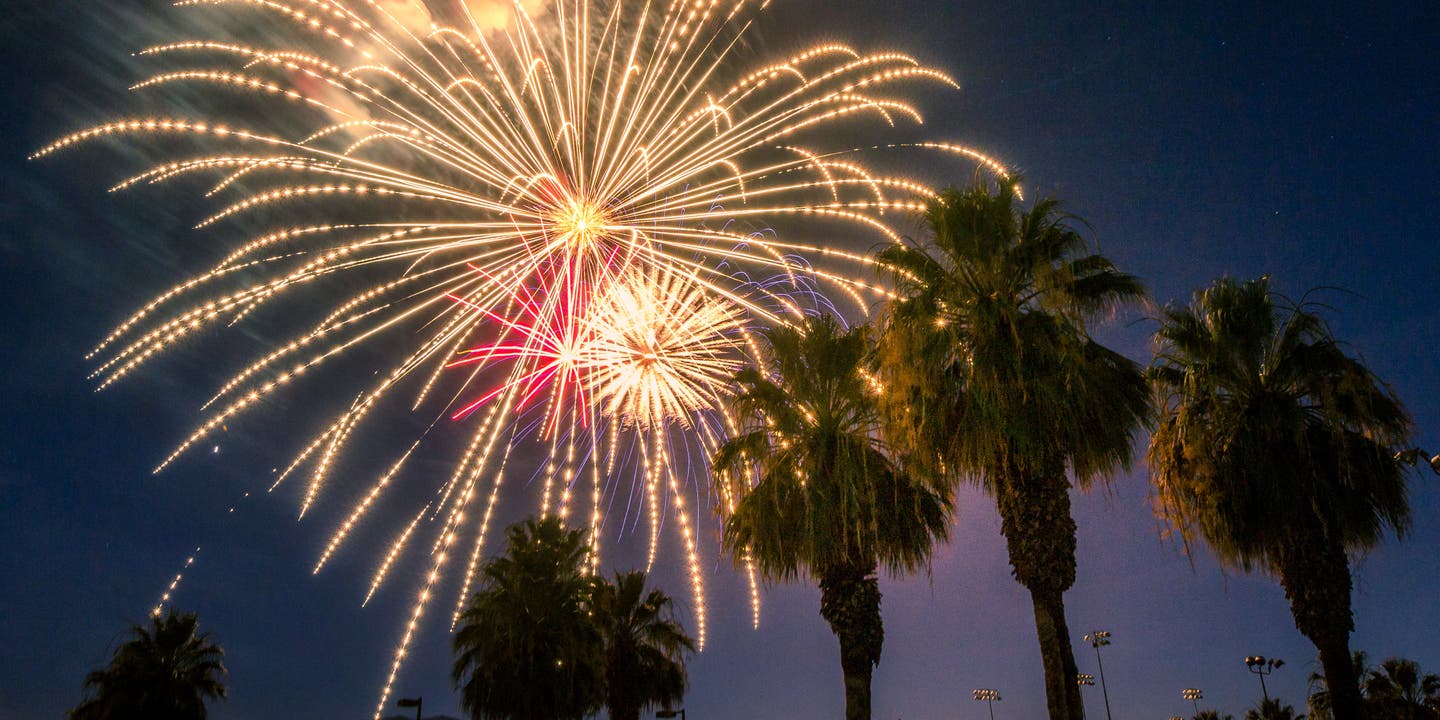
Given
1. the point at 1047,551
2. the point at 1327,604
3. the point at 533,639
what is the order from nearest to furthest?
the point at 1047,551
the point at 1327,604
the point at 533,639

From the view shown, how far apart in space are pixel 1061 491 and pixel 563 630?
17.6 meters

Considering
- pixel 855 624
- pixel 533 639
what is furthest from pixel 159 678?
pixel 855 624

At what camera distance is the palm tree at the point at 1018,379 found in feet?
49.5

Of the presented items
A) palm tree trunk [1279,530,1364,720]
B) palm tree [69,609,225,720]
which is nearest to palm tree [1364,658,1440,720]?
palm tree trunk [1279,530,1364,720]

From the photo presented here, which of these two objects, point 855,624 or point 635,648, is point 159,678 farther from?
point 855,624

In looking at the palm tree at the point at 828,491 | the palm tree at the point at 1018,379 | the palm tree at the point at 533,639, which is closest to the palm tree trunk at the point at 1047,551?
the palm tree at the point at 1018,379

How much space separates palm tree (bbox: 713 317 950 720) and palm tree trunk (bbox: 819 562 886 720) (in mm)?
19

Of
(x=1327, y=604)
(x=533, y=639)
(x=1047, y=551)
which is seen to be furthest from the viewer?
(x=533, y=639)

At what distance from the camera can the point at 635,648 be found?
3166 cm

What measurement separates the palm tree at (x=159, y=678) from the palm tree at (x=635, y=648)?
13.8 m

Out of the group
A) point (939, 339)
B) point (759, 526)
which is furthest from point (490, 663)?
point (939, 339)

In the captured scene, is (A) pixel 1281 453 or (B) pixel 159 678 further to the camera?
(B) pixel 159 678

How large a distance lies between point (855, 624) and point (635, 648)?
15722mm

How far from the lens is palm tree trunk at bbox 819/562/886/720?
17.5m
